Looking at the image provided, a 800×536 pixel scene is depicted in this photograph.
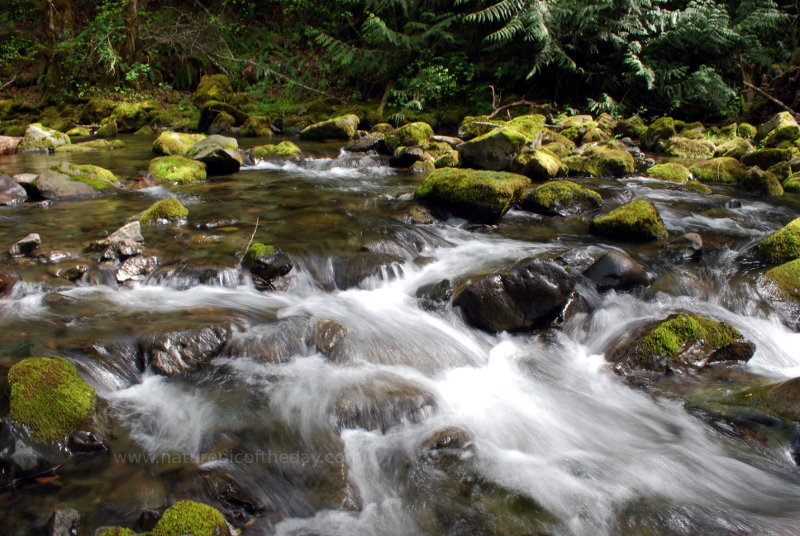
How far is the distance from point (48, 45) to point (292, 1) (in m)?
10.0

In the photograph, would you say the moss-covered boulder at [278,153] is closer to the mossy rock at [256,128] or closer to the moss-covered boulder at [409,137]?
the moss-covered boulder at [409,137]

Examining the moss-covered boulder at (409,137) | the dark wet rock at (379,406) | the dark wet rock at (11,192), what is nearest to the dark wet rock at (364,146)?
the moss-covered boulder at (409,137)

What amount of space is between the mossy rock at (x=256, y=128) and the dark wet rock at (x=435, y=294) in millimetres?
11941

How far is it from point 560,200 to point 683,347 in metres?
3.97

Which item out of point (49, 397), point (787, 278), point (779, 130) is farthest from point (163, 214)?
point (779, 130)

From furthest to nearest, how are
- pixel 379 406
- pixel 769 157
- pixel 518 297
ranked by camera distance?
pixel 769 157 → pixel 518 297 → pixel 379 406

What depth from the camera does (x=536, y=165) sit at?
9492 mm

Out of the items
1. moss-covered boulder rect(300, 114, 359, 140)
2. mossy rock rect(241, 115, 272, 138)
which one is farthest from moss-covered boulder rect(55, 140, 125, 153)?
moss-covered boulder rect(300, 114, 359, 140)

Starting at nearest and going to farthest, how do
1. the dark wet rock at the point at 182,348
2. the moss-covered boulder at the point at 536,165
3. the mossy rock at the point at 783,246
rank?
1. the dark wet rock at the point at 182,348
2. the mossy rock at the point at 783,246
3. the moss-covered boulder at the point at 536,165

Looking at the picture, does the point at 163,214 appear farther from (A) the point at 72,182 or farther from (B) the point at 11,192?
(B) the point at 11,192

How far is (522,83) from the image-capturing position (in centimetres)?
1669

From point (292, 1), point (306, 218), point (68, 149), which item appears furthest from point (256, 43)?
point (306, 218)

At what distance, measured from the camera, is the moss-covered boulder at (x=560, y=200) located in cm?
799

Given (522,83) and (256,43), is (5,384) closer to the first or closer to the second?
(522,83)
